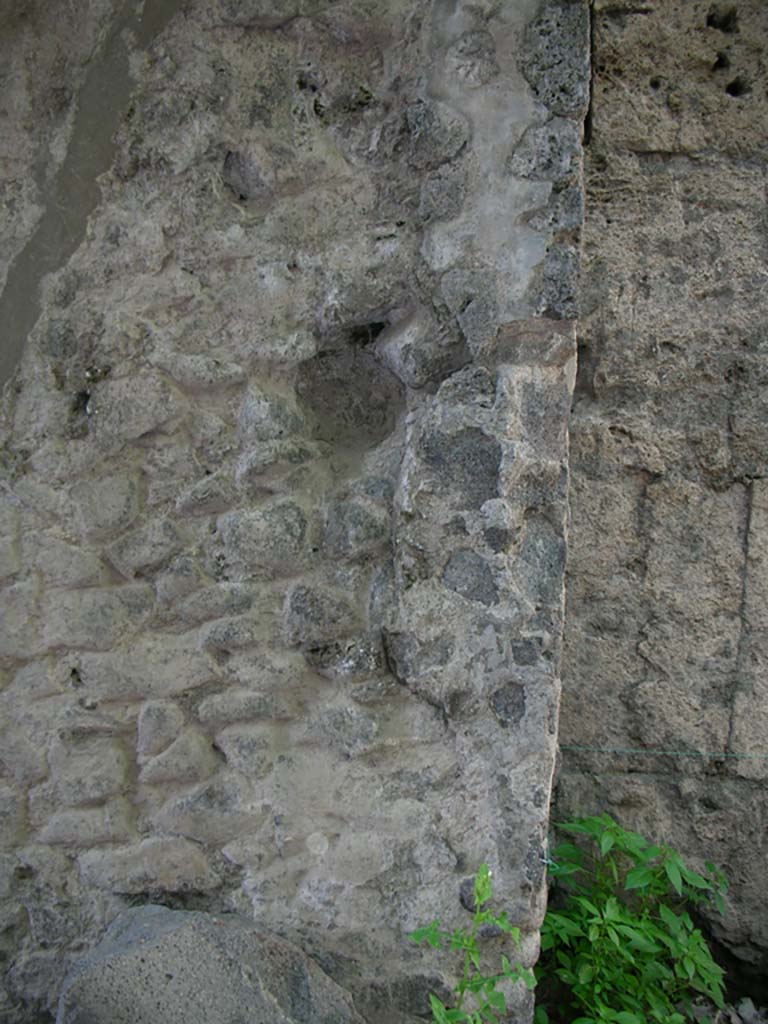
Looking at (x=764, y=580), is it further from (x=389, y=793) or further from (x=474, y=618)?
(x=389, y=793)

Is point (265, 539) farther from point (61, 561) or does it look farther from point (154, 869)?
point (154, 869)

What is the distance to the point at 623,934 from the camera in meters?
2.43

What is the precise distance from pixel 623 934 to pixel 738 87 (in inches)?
84.5

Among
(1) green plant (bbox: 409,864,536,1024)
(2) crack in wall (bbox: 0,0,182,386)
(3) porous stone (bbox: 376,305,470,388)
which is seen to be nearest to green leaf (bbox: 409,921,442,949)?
(1) green plant (bbox: 409,864,536,1024)

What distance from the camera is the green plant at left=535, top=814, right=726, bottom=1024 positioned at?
2344mm

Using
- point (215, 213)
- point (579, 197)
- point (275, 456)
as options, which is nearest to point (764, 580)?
point (579, 197)

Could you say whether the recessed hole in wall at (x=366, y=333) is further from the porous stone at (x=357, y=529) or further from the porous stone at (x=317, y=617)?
the porous stone at (x=317, y=617)

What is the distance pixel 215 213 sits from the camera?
2189 mm

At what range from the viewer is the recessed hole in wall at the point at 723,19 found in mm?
2596

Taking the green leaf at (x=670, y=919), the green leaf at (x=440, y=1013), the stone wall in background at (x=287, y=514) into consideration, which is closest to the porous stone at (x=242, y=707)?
the stone wall in background at (x=287, y=514)

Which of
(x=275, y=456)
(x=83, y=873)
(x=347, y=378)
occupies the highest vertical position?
(x=347, y=378)

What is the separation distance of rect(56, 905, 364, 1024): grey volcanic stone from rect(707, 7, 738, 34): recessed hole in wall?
2.43 m

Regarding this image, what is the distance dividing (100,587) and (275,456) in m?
0.48

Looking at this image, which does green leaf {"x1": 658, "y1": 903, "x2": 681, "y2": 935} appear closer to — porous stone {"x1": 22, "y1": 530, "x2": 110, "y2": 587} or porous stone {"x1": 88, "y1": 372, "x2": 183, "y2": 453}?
porous stone {"x1": 22, "y1": 530, "x2": 110, "y2": 587}
